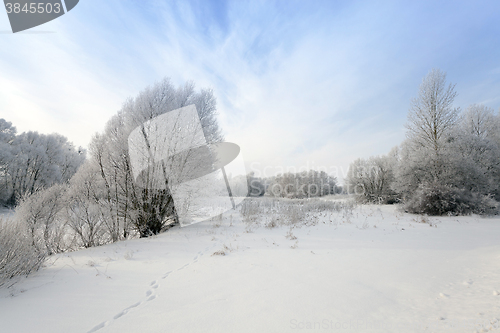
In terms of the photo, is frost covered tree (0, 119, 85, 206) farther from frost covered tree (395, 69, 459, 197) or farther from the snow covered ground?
frost covered tree (395, 69, 459, 197)

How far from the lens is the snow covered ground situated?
1.83 metres

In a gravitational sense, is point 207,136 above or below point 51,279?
above

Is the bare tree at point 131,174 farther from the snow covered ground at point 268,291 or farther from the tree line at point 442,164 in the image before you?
the tree line at point 442,164

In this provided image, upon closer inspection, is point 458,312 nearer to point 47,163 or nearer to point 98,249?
point 98,249

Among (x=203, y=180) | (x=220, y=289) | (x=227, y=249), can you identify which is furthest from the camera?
(x=203, y=180)

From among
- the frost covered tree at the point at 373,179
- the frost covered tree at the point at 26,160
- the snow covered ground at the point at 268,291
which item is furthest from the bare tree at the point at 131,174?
the frost covered tree at the point at 373,179

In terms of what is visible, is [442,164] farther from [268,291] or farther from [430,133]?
[268,291]

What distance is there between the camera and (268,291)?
98.3 inches

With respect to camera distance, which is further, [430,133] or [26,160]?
[26,160]

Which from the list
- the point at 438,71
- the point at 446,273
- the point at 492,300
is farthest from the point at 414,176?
the point at 492,300

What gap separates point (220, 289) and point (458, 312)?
2.45m

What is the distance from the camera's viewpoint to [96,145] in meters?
6.38

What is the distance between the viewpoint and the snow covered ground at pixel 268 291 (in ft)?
6.02

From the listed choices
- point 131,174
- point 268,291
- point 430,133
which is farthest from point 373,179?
point 268,291
